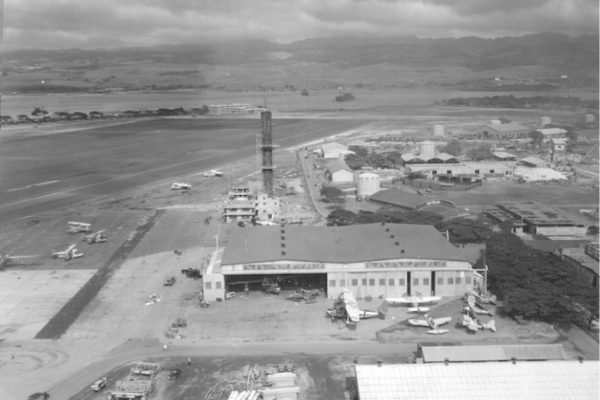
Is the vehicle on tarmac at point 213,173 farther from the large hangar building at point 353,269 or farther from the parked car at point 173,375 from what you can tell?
the parked car at point 173,375

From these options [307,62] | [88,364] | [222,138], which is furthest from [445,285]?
[307,62]

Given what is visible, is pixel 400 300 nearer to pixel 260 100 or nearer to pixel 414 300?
pixel 414 300

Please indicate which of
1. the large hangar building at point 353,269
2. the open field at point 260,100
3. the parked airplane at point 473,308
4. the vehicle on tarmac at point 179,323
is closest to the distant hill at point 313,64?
the open field at point 260,100

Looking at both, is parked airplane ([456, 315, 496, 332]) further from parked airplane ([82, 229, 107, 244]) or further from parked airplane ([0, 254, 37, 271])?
parked airplane ([0, 254, 37, 271])

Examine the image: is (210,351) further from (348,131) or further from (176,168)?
(348,131)

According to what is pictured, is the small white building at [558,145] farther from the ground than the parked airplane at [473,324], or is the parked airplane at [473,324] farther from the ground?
the small white building at [558,145]

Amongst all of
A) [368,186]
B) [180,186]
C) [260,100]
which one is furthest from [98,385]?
[260,100]
